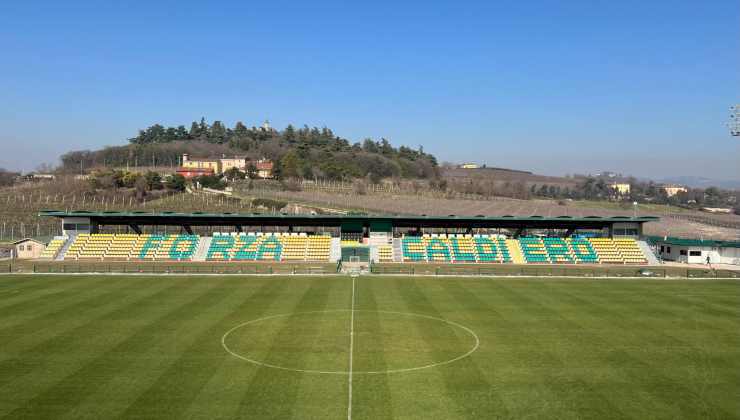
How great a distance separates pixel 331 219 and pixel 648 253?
128 feet

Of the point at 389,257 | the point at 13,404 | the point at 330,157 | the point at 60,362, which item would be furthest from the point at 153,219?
the point at 330,157

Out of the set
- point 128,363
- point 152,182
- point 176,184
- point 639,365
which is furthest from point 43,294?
point 152,182

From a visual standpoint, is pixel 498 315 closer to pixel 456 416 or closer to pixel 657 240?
pixel 456 416

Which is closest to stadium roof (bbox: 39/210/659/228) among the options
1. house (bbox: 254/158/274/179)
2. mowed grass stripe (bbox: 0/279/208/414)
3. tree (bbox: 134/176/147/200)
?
mowed grass stripe (bbox: 0/279/208/414)

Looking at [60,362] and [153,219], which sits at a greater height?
[153,219]

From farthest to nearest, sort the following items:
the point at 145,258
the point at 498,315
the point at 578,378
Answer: the point at 145,258
the point at 498,315
the point at 578,378

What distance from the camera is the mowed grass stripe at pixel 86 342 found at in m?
22.7

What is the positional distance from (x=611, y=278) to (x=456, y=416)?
3981 cm

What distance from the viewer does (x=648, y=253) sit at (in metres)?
69.2

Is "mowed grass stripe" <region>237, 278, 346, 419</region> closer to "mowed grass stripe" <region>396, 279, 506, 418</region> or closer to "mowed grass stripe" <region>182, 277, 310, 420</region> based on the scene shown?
"mowed grass stripe" <region>182, 277, 310, 420</region>

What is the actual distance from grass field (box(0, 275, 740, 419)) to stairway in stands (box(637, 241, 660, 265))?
22.9 metres

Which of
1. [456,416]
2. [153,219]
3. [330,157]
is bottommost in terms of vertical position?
[456,416]

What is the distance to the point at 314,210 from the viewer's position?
109312mm

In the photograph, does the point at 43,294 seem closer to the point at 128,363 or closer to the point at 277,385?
the point at 128,363
